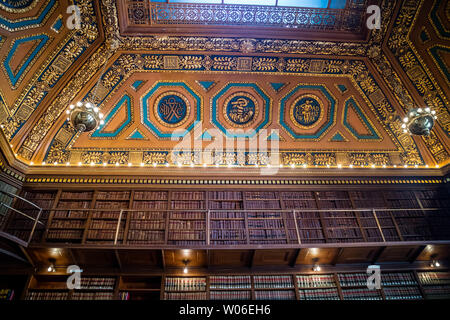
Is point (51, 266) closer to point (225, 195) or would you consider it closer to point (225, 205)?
point (225, 205)

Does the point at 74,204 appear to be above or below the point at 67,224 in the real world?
above

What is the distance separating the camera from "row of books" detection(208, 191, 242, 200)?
6152 mm

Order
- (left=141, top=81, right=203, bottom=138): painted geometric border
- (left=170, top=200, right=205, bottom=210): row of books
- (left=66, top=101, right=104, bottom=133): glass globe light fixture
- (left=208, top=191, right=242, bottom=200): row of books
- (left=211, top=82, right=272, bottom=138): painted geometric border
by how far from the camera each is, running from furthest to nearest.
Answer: (left=211, top=82, right=272, bottom=138): painted geometric border → (left=141, top=81, right=203, bottom=138): painted geometric border → (left=208, top=191, right=242, bottom=200): row of books → (left=170, top=200, right=205, bottom=210): row of books → (left=66, top=101, right=104, bottom=133): glass globe light fixture

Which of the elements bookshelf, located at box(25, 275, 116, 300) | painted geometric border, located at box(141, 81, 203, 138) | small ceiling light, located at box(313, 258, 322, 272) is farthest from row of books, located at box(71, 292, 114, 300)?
small ceiling light, located at box(313, 258, 322, 272)

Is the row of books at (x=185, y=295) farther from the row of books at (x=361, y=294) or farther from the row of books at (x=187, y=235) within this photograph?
the row of books at (x=361, y=294)

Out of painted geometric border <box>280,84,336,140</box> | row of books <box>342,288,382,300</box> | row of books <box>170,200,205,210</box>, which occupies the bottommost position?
row of books <box>342,288,382,300</box>

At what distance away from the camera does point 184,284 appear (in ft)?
16.5

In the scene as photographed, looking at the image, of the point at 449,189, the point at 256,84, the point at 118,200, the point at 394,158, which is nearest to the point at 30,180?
the point at 118,200

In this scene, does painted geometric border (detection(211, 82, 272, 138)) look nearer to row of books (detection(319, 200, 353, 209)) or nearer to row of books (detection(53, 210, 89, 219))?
row of books (detection(319, 200, 353, 209))

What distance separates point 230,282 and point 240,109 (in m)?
3.98

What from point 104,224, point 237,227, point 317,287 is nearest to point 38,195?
point 104,224

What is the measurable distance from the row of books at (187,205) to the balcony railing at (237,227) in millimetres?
142

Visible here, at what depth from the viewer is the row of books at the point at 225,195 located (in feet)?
20.2

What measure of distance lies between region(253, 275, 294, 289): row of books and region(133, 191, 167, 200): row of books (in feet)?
8.39
